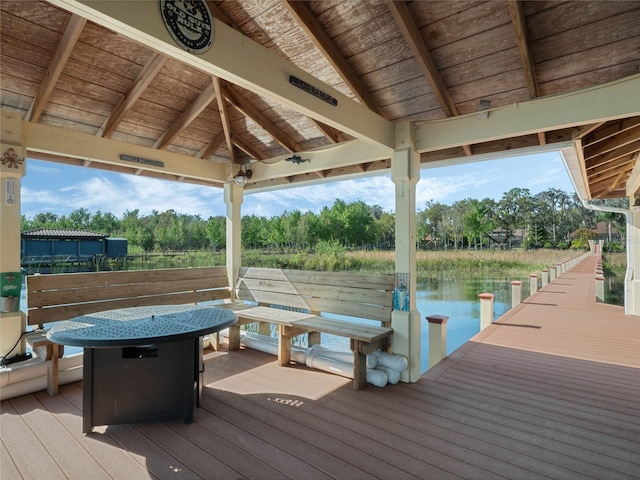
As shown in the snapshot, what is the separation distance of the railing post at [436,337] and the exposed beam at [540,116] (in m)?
1.72

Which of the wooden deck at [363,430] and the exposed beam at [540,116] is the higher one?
the exposed beam at [540,116]

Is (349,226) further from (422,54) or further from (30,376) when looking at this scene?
(30,376)

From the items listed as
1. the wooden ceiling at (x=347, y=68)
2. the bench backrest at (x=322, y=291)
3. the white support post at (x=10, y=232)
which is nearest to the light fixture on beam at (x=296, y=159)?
the wooden ceiling at (x=347, y=68)

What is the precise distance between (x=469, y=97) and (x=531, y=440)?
249 cm

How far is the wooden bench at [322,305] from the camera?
3.06 m

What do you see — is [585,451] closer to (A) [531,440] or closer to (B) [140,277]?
(A) [531,440]

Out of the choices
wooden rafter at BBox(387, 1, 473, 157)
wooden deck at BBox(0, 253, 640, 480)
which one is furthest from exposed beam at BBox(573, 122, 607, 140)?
wooden deck at BBox(0, 253, 640, 480)

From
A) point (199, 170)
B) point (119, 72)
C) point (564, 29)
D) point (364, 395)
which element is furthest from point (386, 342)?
point (119, 72)

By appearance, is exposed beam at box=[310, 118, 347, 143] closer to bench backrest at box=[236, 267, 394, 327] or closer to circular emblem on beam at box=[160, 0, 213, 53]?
bench backrest at box=[236, 267, 394, 327]

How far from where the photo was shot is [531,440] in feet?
7.10

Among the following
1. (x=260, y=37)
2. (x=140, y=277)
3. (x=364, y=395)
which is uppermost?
(x=260, y=37)

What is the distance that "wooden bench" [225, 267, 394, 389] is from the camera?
3.06 m

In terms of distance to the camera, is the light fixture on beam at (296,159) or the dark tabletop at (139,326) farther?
the light fixture on beam at (296,159)

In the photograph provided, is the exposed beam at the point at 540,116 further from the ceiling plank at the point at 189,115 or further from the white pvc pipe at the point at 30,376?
the white pvc pipe at the point at 30,376
